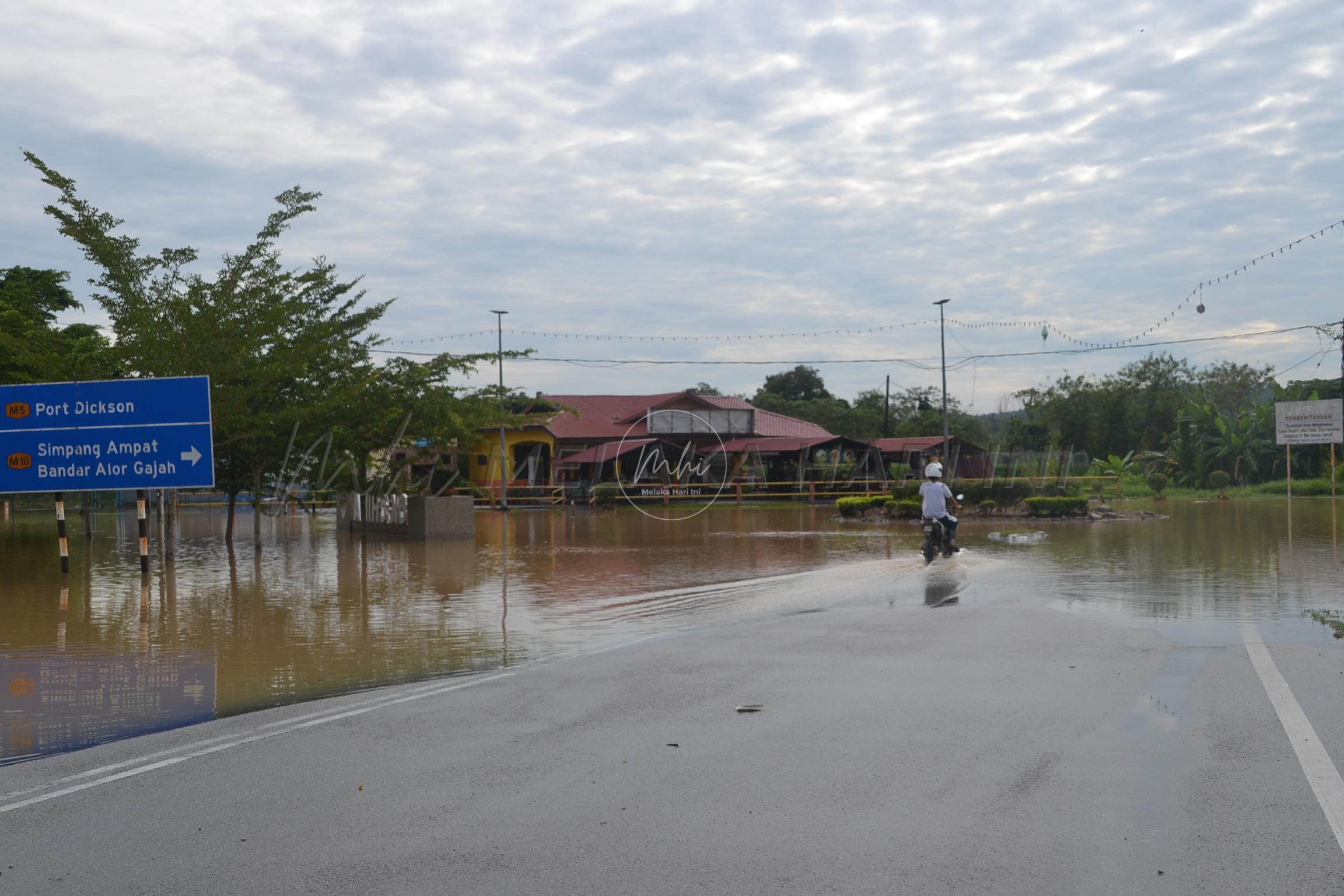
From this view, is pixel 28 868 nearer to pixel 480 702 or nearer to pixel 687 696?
pixel 480 702

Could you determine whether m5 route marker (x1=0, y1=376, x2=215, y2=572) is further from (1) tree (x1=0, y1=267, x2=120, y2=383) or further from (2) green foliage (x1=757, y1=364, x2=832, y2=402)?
(2) green foliage (x1=757, y1=364, x2=832, y2=402)

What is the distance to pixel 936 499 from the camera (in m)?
17.9

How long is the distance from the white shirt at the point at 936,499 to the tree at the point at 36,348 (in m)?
15.2

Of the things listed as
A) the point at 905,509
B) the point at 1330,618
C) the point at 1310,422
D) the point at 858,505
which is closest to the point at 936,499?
the point at 1330,618

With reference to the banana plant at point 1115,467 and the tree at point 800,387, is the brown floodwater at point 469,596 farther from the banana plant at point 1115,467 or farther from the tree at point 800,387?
the tree at point 800,387

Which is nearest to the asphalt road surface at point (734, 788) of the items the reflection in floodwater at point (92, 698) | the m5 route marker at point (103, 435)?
the reflection in floodwater at point (92, 698)

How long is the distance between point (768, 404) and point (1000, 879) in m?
75.3

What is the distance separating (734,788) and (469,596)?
10.3m

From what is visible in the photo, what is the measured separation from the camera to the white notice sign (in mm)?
48625

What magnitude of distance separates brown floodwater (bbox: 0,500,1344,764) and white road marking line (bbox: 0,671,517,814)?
2.40 feet

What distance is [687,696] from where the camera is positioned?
8273 millimetres

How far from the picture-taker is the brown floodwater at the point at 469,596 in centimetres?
955

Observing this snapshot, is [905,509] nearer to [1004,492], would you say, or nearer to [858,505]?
[858,505]

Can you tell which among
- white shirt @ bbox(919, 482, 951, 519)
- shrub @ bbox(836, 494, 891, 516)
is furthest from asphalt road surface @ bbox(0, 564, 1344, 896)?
shrub @ bbox(836, 494, 891, 516)
